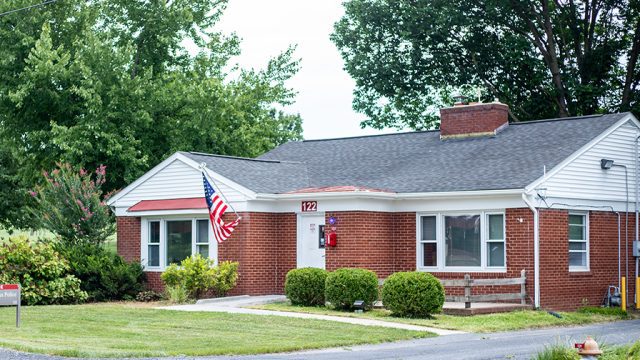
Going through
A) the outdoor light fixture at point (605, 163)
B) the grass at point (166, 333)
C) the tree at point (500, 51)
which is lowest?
the grass at point (166, 333)

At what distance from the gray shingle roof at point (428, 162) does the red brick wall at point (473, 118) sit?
379mm

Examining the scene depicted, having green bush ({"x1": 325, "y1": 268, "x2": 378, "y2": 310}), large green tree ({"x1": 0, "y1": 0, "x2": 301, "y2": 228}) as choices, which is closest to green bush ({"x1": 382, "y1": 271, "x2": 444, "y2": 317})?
green bush ({"x1": 325, "y1": 268, "x2": 378, "y2": 310})

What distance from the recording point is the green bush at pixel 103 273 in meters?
29.2

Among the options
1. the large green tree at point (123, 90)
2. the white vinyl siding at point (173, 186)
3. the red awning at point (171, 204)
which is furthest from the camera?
the large green tree at point (123, 90)

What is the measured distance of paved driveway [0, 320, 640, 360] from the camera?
54.4 feet

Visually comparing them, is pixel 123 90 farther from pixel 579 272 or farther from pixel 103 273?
pixel 579 272

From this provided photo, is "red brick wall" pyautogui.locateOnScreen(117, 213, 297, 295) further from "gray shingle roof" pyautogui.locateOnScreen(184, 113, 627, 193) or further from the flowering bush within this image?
the flowering bush

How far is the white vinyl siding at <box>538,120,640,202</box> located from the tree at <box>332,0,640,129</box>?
41.1ft

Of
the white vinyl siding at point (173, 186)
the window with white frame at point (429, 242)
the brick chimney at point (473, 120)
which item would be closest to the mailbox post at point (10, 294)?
the white vinyl siding at point (173, 186)

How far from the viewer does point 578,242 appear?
2812cm

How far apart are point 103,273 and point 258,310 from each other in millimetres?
6224

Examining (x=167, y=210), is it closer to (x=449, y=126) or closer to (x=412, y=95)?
(x=449, y=126)

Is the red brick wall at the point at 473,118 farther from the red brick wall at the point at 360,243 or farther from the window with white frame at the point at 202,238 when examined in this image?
the window with white frame at the point at 202,238

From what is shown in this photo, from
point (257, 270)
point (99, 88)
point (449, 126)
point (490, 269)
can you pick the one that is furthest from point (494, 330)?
point (99, 88)
